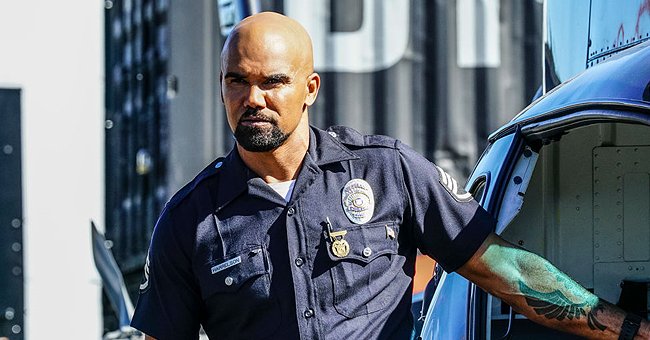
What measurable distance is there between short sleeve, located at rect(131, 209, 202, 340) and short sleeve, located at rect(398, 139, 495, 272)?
1.80ft

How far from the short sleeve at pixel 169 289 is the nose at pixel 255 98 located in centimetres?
39

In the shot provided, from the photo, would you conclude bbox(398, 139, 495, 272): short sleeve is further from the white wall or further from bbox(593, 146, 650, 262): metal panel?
the white wall

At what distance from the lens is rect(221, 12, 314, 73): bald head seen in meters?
3.18

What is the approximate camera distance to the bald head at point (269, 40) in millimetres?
3178

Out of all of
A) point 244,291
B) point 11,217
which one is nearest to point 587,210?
point 244,291

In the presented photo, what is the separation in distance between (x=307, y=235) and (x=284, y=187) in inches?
5.6

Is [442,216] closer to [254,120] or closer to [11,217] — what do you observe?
[254,120]

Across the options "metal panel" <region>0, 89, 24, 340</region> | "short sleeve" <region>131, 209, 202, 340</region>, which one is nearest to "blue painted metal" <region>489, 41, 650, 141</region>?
"short sleeve" <region>131, 209, 202, 340</region>

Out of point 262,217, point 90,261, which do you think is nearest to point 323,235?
point 262,217

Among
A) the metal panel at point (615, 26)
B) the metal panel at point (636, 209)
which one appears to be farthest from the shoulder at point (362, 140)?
the metal panel at point (636, 209)

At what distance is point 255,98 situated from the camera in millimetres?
3158

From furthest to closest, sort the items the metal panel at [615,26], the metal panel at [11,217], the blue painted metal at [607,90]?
the metal panel at [11,217]
the metal panel at [615,26]
the blue painted metal at [607,90]

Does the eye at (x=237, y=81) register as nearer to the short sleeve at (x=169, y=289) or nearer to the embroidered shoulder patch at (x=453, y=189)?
the short sleeve at (x=169, y=289)

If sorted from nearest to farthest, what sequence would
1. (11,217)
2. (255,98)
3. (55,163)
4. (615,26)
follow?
(255,98)
(615,26)
(11,217)
(55,163)
